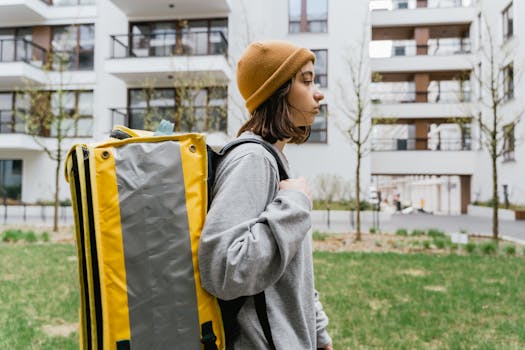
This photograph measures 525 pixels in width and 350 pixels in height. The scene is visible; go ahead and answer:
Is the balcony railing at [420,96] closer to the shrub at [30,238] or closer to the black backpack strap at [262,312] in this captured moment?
the shrub at [30,238]

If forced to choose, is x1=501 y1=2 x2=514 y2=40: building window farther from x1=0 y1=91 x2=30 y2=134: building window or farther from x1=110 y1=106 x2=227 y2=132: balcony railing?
x1=0 y1=91 x2=30 y2=134: building window

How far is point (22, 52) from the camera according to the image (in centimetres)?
Answer: 2153

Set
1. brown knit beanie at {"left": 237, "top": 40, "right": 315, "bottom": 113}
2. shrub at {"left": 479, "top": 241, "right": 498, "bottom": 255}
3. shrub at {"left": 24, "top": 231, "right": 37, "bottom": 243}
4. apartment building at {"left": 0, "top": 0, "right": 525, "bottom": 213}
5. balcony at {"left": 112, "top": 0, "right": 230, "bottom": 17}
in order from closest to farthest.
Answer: brown knit beanie at {"left": 237, "top": 40, "right": 315, "bottom": 113} < shrub at {"left": 479, "top": 241, "right": 498, "bottom": 255} < shrub at {"left": 24, "top": 231, "right": 37, "bottom": 243} < apartment building at {"left": 0, "top": 0, "right": 525, "bottom": 213} < balcony at {"left": 112, "top": 0, "right": 230, "bottom": 17}

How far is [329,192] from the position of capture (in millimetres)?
19312

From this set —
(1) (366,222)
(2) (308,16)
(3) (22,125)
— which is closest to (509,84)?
(2) (308,16)

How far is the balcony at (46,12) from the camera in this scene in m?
21.3

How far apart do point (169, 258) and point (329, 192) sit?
1849 cm

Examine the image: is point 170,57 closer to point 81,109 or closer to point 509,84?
point 81,109

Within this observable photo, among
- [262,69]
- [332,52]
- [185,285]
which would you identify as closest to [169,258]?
[185,285]

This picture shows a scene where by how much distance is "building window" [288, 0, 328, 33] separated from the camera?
67.7ft

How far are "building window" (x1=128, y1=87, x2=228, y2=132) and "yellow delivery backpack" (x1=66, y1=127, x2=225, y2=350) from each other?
53.5 ft

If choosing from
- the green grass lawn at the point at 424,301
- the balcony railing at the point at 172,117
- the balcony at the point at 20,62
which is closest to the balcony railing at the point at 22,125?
the balcony at the point at 20,62

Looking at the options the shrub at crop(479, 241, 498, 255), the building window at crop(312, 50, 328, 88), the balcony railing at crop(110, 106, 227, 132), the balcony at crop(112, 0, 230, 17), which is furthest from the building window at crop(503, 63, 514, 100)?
the shrub at crop(479, 241, 498, 255)

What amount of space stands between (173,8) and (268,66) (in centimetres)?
2041
